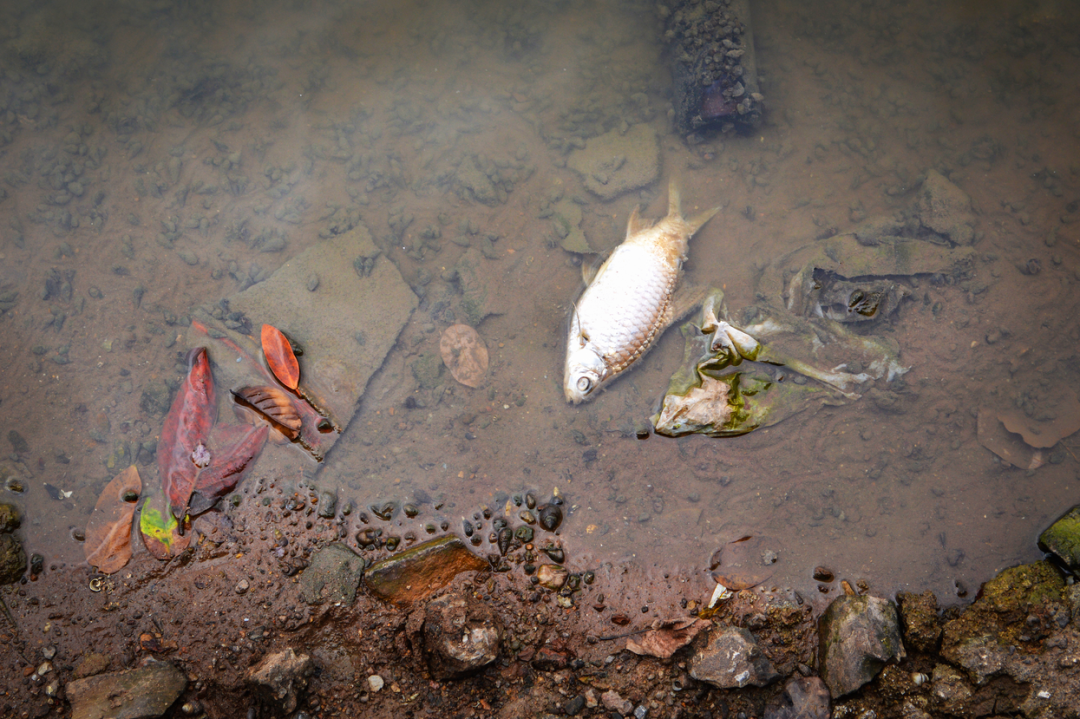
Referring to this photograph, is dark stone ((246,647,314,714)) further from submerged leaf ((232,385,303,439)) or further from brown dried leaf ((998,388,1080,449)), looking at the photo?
brown dried leaf ((998,388,1080,449))

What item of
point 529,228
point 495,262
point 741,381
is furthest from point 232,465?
point 741,381

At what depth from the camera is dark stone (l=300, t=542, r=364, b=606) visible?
3.32 meters

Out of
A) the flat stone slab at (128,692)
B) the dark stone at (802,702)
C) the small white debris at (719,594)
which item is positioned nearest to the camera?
the flat stone slab at (128,692)

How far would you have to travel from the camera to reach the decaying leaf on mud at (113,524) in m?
3.47

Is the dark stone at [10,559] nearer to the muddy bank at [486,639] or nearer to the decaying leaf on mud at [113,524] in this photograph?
the muddy bank at [486,639]

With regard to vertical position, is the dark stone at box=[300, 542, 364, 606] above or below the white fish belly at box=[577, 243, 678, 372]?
below

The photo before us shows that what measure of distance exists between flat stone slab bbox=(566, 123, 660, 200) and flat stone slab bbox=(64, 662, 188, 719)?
4499 mm

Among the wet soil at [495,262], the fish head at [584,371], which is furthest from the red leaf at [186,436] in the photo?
the fish head at [584,371]

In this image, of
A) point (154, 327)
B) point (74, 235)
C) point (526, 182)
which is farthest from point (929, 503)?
point (74, 235)

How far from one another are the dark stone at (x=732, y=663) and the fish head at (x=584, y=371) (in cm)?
174

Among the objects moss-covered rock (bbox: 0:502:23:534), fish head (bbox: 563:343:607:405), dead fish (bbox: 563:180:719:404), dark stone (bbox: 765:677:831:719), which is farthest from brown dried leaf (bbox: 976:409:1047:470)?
moss-covered rock (bbox: 0:502:23:534)

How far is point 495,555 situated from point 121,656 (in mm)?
2307

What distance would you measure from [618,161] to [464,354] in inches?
87.2

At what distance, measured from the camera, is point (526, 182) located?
4.71 meters
